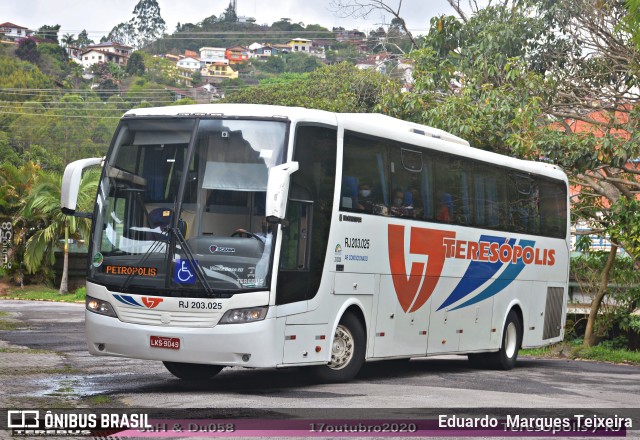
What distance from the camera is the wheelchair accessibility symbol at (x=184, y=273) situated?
12.1 meters

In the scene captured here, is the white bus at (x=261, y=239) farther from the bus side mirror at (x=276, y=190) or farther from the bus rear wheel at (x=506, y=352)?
the bus rear wheel at (x=506, y=352)

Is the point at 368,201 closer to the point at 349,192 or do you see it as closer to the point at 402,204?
the point at 349,192

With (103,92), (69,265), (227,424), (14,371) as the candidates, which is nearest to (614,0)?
(14,371)

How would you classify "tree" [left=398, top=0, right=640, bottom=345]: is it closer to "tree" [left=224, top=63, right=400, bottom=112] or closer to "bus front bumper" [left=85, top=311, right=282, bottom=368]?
"tree" [left=224, top=63, right=400, bottom=112]

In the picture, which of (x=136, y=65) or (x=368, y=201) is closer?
(x=368, y=201)

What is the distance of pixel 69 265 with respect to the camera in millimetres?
41875

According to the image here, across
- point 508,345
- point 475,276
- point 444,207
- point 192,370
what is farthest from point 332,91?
point 192,370

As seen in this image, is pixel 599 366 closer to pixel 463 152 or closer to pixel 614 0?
pixel 463 152

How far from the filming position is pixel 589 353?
24.2 meters

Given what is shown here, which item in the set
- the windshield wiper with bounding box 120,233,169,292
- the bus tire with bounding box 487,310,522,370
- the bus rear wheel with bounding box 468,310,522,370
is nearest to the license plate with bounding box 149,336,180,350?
the windshield wiper with bounding box 120,233,169,292

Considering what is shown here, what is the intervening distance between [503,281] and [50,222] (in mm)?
25297

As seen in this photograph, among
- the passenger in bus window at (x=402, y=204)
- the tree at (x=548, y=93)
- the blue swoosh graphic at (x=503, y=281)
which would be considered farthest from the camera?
the tree at (x=548, y=93)

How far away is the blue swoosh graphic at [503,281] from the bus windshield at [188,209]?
5.74 meters

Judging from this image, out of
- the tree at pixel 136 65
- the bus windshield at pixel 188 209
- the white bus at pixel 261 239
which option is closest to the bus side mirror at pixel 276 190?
the white bus at pixel 261 239
